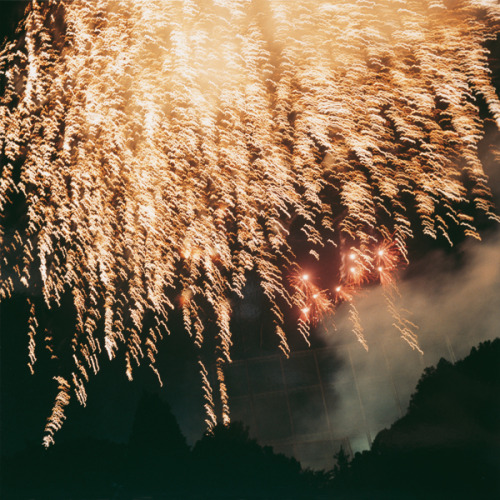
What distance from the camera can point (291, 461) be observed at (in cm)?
722

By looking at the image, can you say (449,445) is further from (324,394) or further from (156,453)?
(156,453)

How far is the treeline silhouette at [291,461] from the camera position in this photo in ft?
18.5

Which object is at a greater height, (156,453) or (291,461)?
(291,461)

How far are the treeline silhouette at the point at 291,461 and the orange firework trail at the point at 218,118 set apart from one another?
4.04 m

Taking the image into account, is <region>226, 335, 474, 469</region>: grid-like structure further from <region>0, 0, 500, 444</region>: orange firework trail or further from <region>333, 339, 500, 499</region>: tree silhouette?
<region>0, 0, 500, 444</region>: orange firework trail

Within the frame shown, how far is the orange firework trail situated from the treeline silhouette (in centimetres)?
404

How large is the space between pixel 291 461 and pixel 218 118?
23.8 feet

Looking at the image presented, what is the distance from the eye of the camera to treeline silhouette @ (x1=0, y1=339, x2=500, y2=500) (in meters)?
5.64

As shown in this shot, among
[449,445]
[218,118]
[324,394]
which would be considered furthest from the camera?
[324,394]

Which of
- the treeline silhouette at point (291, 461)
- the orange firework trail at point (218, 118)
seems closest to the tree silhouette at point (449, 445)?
the treeline silhouette at point (291, 461)

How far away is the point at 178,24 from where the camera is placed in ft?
11.6

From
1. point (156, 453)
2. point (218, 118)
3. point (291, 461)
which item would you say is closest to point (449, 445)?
point (291, 461)

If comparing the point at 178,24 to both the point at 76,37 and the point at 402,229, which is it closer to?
→ the point at 76,37

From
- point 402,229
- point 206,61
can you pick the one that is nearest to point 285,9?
point 206,61
